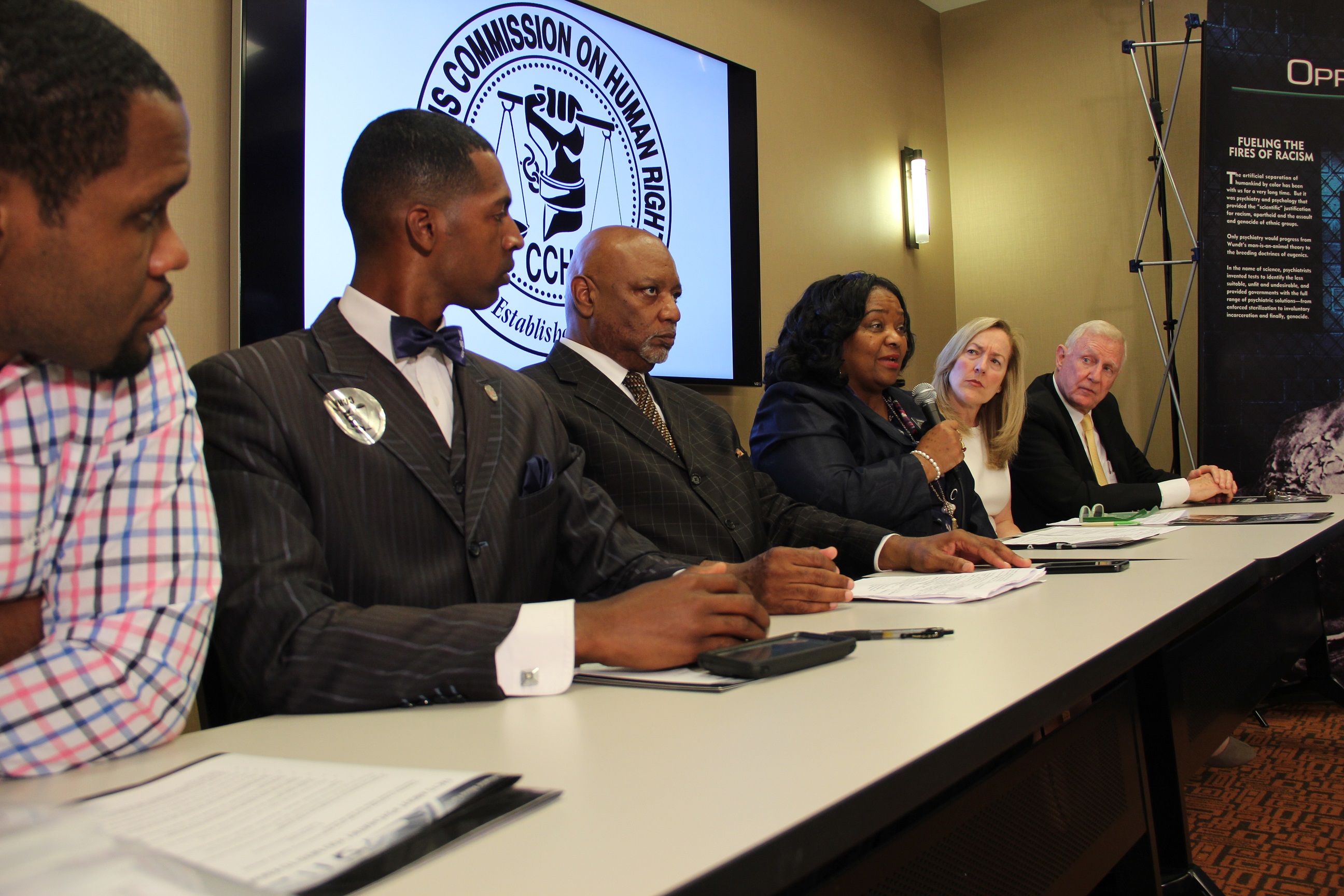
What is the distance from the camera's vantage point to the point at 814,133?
4.44m

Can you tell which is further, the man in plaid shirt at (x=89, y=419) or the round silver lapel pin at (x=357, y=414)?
the round silver lapel pin at (x=357, y=414)

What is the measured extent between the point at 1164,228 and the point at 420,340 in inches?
176

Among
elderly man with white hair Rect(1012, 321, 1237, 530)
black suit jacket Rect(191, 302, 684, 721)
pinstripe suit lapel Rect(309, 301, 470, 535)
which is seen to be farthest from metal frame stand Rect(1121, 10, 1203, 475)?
pinstripe suit lapel Rect(309, 301, 470, 535)

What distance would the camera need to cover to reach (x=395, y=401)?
4.35 feet

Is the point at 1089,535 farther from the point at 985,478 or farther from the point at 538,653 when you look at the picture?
the point at 538,653

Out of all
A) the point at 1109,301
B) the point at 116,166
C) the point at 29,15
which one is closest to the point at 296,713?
the point at 116,166

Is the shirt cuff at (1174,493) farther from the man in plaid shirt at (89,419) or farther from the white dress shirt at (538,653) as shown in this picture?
the man in plaid shirt at (89,419)

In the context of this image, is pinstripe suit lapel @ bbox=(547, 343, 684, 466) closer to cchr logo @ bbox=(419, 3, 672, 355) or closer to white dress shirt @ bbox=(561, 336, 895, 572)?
white dress shirt @ bbox=(561, 336, 895, 572)

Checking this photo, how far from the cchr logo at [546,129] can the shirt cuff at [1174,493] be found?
205 centimetres

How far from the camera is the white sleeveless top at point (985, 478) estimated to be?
334cm

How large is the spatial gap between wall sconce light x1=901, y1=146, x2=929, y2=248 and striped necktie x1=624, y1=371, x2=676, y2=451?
10.6ft

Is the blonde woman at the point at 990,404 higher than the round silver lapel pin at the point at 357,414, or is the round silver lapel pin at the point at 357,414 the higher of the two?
the blonde woman at the point at 990,404

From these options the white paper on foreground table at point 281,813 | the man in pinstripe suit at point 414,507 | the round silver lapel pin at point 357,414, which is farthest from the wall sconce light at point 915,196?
the white paper on foreground table at point 281,813

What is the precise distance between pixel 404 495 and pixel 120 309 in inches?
18.5
